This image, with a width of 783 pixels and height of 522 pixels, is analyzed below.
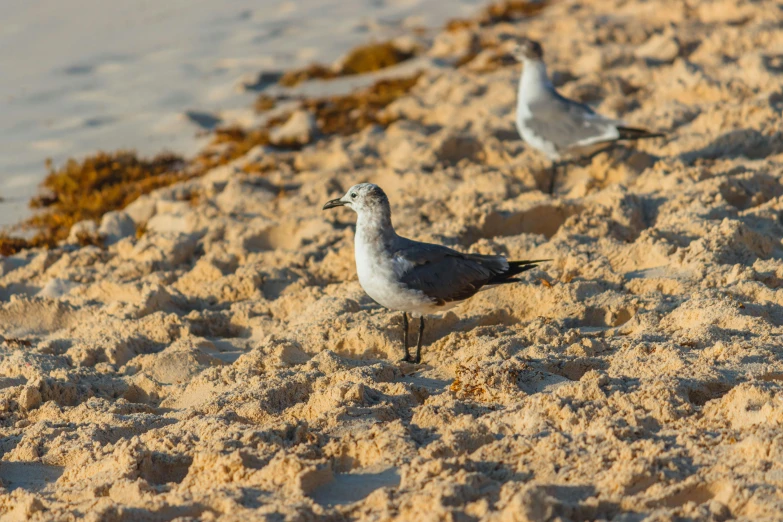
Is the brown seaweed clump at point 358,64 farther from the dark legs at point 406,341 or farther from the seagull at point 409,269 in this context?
the dark legs at point 406,341

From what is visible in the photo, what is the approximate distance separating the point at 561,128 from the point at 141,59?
6395mm

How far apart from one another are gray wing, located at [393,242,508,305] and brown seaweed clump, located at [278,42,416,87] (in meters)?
7.01

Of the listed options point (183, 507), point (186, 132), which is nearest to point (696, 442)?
point (183, 507)

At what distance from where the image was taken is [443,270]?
4.71 metres

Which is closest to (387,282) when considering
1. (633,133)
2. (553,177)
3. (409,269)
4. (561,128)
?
(409,269)

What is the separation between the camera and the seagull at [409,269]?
4.59m

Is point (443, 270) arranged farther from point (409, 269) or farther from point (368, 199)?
point (368, 199)

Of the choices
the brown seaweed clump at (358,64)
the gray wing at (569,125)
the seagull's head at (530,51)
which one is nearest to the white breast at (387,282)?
the gray wing at (569,125)

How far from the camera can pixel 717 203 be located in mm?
6039

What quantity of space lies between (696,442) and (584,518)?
66 cm

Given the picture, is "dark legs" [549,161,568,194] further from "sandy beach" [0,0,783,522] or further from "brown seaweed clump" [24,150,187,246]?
"brown seaweed clump" [24,150,187,246]

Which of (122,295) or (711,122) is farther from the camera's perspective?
(711,122)

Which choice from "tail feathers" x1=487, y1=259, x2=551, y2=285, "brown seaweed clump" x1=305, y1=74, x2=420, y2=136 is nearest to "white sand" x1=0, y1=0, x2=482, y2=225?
"brown seaweed clump" x1=305, y1=74, x2=420, y2=136

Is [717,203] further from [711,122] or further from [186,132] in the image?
[186,132]
